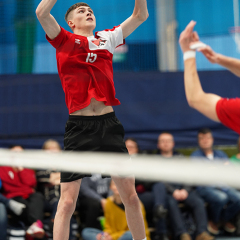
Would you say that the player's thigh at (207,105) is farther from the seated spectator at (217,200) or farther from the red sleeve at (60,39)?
the seated spectator at (217,200)

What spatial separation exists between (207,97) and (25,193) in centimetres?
394

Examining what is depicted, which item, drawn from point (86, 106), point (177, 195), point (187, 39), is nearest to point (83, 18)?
point (86, 106)

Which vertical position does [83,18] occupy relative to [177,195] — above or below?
above

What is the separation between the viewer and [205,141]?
6.45m

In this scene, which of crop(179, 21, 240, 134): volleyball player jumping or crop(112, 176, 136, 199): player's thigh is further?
crop(112, 176, 136, 199): player's thigh

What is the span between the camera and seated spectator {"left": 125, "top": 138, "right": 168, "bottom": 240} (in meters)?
5.70

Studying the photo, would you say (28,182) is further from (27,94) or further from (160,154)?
(160,154)

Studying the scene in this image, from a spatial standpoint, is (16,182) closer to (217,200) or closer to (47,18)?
(217,200)

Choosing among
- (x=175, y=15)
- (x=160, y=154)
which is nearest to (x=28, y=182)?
(x=160, y=154)

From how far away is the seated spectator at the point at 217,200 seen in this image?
6.05 metres

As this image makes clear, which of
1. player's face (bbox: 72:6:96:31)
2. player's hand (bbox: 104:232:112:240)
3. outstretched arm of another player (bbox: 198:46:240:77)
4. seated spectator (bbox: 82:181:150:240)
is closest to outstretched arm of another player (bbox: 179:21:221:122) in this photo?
outstretched arm of another player (bbox: 198:46:240:77)

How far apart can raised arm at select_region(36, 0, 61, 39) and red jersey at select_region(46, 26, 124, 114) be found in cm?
5

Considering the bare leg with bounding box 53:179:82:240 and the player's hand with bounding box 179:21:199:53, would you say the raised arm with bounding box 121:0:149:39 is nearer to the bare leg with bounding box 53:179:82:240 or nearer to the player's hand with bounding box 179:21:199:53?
the player's hand with bounding box 179:21:199:53

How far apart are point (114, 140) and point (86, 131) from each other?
26 cm
